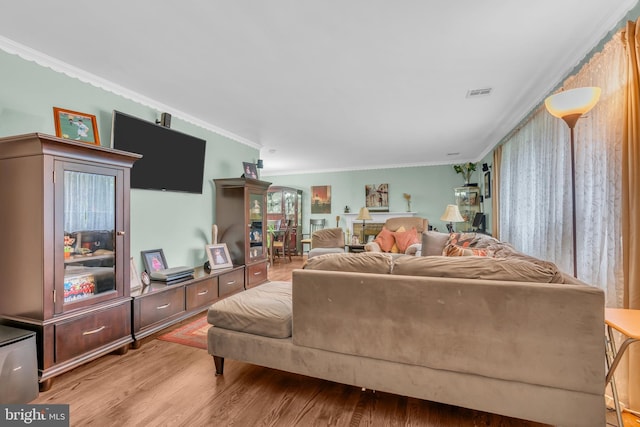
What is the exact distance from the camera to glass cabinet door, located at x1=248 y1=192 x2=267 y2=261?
4.13m

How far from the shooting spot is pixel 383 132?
4.41 meters

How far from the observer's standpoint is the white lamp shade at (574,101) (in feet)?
5.45

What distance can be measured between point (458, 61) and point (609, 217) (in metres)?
1.57

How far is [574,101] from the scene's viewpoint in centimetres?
171

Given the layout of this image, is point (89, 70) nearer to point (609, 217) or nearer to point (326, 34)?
point (326, 34)

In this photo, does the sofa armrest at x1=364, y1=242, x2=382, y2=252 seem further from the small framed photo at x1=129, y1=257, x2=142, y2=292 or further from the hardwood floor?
the small framed photo at x1=129, y1=257, x2=142, y2=292

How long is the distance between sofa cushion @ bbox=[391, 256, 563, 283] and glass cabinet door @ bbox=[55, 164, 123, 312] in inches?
86.2

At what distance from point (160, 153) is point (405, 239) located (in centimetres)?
417

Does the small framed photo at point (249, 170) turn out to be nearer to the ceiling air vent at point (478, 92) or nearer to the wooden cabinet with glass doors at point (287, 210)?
the wooden cabinet with glass doors at point (287, 210)

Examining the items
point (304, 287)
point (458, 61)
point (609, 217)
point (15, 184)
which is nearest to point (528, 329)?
point (609, 217)

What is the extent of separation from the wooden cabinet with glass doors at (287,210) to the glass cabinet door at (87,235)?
4.90m

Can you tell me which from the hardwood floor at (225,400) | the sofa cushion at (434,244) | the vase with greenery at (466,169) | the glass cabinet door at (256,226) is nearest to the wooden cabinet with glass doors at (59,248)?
the hardwood floor at (225,400)

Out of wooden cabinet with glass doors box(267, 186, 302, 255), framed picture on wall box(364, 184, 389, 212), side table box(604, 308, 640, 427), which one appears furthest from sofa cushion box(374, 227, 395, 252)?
side table box(604, 308, 640, 427)

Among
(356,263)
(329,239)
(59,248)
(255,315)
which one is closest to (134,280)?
(59,248)
